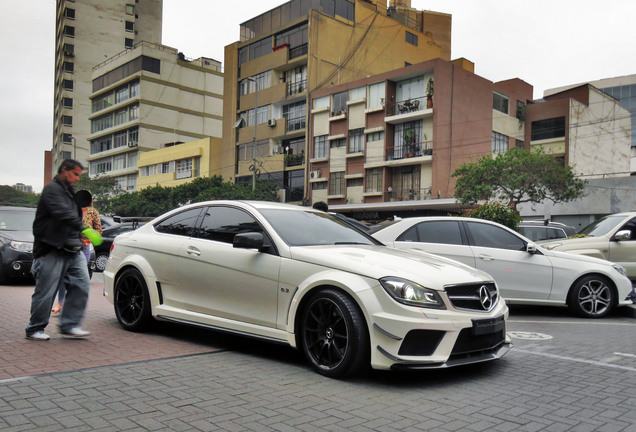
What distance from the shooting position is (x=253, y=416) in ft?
11.9

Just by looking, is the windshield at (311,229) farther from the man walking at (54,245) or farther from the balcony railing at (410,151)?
the balcony railing at (410,151)

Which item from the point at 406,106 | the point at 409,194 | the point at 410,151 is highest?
the point at 406,106

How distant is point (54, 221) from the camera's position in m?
5.75

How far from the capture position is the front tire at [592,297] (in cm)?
878

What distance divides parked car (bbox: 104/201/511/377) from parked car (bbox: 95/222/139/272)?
9293 millimetres

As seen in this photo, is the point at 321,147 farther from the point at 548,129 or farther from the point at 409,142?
the point at 548,129

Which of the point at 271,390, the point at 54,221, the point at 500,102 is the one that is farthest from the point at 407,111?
the point at 271,390

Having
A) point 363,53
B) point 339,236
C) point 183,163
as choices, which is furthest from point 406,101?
point 339,236

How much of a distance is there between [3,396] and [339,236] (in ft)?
10.5

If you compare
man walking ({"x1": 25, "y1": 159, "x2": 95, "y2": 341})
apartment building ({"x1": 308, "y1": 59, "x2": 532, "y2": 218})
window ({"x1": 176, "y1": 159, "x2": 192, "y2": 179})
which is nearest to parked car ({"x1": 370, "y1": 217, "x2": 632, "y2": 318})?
man walking ({"x1": 25, "y1": 159, "x2": 95, "y2": 341})

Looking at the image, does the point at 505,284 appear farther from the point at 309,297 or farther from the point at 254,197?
the point at 254,197

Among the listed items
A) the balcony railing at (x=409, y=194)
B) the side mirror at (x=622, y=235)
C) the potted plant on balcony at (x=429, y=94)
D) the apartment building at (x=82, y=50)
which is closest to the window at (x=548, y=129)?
the potted plant on balcony at (x=429, y=94)

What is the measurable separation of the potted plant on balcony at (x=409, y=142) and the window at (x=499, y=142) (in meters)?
6.71

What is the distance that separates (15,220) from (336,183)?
32184 mm
